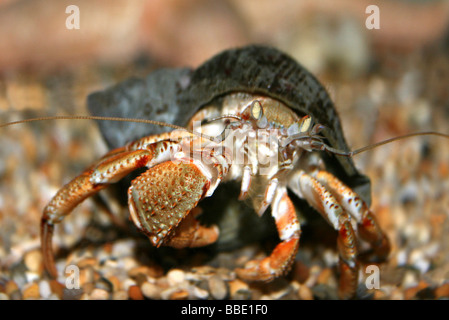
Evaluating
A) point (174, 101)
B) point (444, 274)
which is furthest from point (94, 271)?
point (444, 274)

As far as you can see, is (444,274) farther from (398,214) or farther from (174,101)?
(174,101)

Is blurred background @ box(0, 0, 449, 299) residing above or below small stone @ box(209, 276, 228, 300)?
above

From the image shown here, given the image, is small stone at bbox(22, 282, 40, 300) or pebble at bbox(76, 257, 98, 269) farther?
pebble at bbox(76, 257, 98, 269)

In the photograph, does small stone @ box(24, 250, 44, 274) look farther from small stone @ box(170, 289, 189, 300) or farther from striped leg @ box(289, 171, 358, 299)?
striped leg @ box(289, 171, 358, 299)

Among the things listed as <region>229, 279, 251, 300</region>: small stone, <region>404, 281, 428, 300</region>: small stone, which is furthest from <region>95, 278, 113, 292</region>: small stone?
<region>404, 281, 428, 300</region>: small stone

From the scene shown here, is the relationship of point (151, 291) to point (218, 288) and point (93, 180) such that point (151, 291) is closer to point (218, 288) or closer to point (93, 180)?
point (218, 288)
